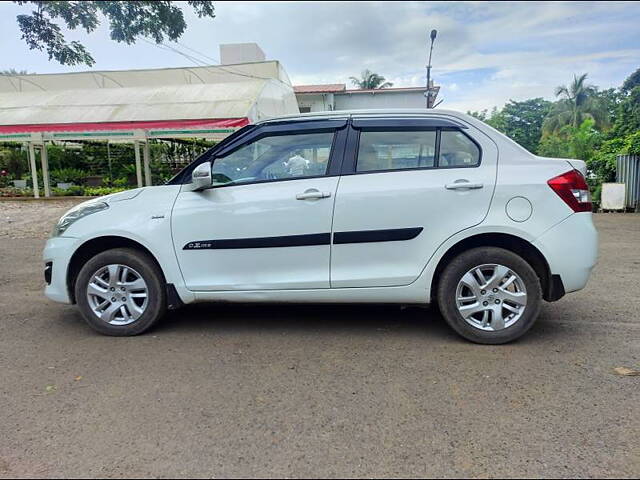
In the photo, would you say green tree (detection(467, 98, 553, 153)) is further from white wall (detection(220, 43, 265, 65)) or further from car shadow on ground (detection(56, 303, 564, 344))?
car shadow on ground (detection(56, 303, 564, 344))

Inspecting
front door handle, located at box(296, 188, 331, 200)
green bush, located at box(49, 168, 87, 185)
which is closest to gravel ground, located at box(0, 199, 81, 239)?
green bush, located at box(49, 168, 87, 185)

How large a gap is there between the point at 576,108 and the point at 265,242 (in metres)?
51.5

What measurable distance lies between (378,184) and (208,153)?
147 centimetres

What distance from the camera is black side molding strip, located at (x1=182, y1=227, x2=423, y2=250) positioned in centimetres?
375

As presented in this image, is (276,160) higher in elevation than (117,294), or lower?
higher

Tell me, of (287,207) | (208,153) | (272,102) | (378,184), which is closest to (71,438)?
(287,207)

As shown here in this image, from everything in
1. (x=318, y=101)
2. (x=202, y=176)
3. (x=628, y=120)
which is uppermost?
(x=318, y=101)

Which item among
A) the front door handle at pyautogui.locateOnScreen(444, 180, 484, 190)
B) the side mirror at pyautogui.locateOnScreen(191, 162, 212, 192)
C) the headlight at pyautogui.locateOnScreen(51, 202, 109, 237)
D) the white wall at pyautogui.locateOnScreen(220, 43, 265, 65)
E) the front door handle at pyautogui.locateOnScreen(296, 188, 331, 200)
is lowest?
the headlight at pyautogui.locateOnScreen(51, 202, 109, 237)

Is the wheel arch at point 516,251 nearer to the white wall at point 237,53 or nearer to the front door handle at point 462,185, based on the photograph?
the front door handle at point 462,185

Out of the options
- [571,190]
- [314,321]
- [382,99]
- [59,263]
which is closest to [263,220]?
[314,321]

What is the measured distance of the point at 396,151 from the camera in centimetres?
388

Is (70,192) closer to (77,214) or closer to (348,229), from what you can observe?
(77,214)

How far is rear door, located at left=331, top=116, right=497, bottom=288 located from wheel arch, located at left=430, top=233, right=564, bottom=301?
158 mm

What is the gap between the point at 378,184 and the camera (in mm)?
3775
